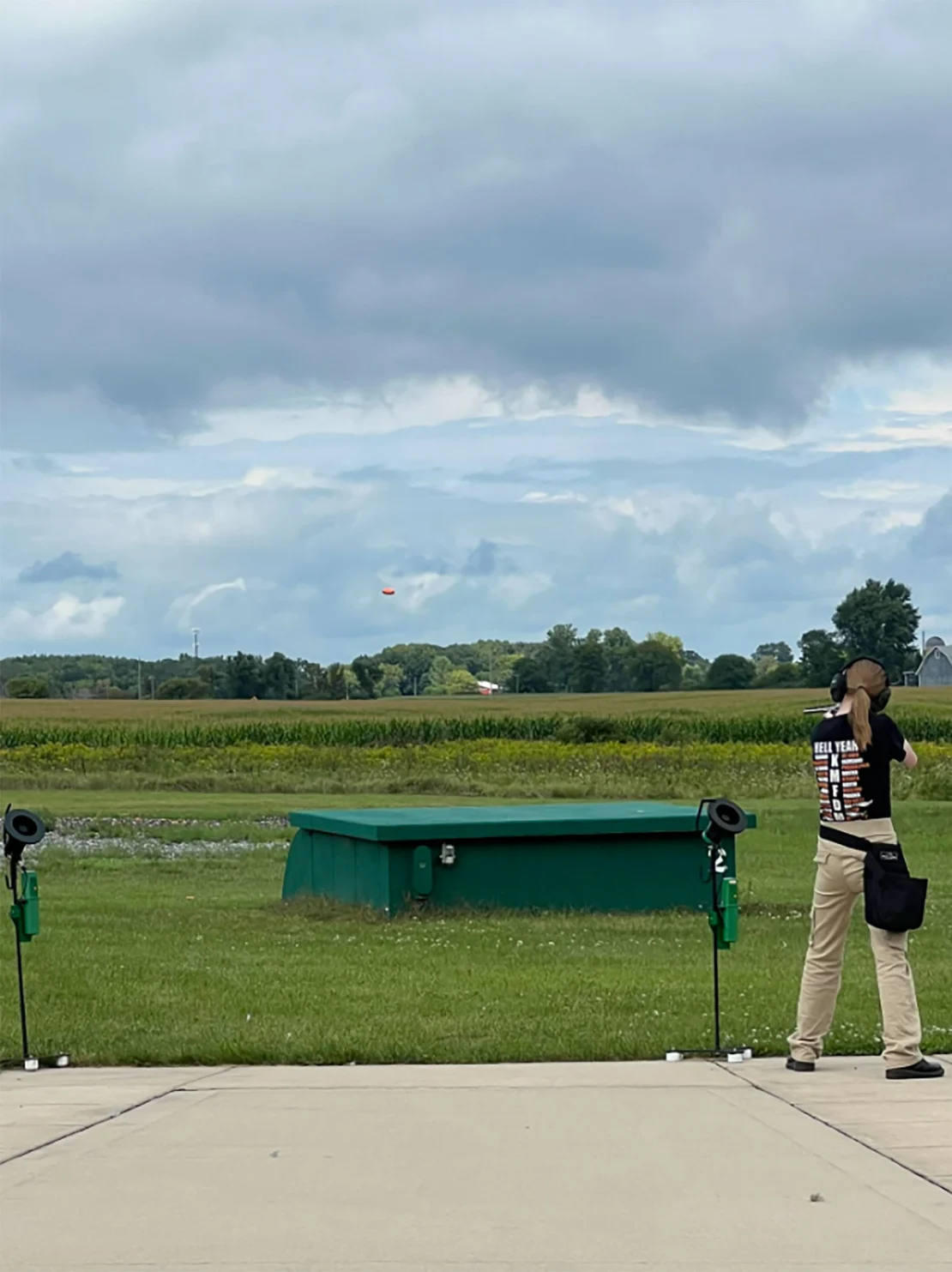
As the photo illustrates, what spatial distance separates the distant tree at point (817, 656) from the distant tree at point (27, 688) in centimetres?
4556

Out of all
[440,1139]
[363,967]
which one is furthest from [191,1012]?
[440,1139]

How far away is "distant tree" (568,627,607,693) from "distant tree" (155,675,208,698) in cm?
2324

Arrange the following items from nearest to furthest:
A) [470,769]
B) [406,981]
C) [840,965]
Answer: [840,965] → [406,981] → [470,769]

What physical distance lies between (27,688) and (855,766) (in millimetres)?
106374

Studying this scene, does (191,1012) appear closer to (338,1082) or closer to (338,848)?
(338,1082)

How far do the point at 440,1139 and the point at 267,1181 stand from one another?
0.86 metres

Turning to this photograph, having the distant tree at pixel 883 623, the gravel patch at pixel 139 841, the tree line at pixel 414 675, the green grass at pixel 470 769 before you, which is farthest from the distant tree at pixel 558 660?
the gravel patch at pixel 139 841

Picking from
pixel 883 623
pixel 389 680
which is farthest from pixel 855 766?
pixel 389 680

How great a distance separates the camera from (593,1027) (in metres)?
9.57

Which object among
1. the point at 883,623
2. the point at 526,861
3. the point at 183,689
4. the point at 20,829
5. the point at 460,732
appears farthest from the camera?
the point at 183,689

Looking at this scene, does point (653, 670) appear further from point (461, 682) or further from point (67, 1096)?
point (67, 1096)

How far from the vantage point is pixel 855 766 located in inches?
327

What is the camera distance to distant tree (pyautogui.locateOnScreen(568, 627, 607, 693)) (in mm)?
114000

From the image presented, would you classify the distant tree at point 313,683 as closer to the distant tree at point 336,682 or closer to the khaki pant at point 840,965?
the distant tree at point 336,682
